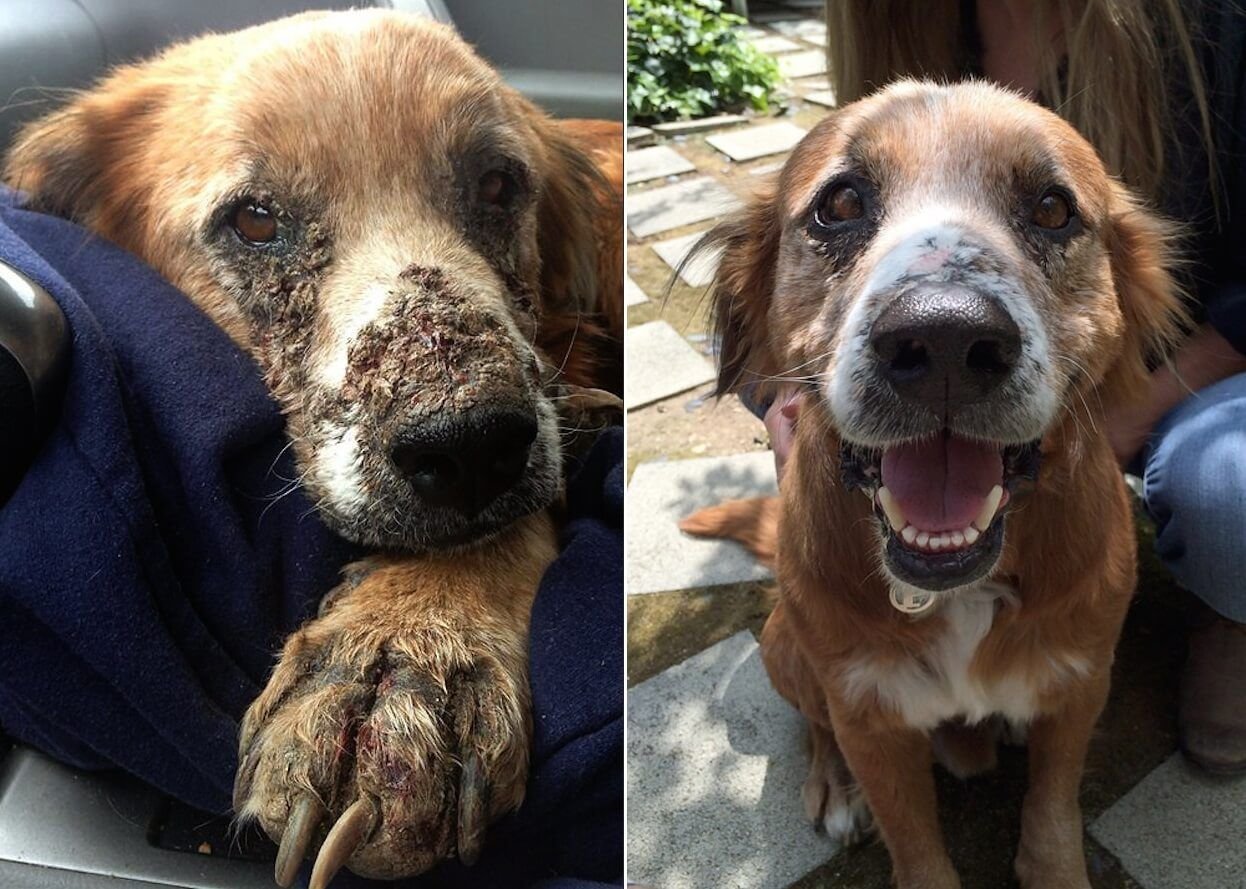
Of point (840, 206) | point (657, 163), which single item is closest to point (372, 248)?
point (840, 206)

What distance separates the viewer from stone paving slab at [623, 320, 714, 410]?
10.6 feet

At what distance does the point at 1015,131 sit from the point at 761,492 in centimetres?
166

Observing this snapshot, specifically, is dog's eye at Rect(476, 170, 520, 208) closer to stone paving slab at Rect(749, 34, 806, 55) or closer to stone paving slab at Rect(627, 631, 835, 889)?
stone paving slab at Rect(627, 631, 835, 889)

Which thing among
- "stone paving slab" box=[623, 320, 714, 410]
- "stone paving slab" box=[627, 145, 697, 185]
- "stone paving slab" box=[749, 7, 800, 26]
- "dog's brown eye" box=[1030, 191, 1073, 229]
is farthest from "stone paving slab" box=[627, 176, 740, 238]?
"stone paving slab" box=[749, 7, 800, 26]

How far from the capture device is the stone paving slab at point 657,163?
391 centimetres

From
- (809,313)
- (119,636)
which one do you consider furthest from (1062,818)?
(119,636)

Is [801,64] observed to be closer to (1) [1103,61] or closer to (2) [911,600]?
(1) [1103,61]

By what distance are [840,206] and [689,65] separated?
10.4 ft

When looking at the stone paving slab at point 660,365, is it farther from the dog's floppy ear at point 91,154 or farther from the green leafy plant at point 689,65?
the dog's floppy ear at point 91,154

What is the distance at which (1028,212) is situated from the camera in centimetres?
145

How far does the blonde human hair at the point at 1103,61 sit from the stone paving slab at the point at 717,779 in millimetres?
1349

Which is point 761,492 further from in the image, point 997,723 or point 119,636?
point 119,636

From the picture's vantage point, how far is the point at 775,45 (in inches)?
242

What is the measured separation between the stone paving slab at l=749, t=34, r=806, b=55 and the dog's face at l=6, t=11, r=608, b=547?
5171mm
